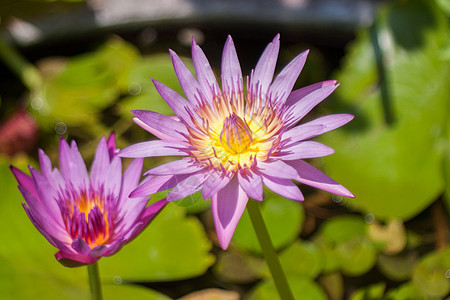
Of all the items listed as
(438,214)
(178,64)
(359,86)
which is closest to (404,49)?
(359,86)

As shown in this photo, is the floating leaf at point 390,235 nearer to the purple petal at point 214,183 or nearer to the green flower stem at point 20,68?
the purple petal at point 214,183

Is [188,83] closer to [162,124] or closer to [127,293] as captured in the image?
[162,124]

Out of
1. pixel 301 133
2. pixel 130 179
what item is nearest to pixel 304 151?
pixel 301 133

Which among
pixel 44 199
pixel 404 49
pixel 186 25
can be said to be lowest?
pixel 44 199

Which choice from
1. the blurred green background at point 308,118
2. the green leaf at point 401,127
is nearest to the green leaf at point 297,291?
the blurred green background at point 308,118

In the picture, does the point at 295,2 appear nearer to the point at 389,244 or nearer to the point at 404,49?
the point at 404,49
